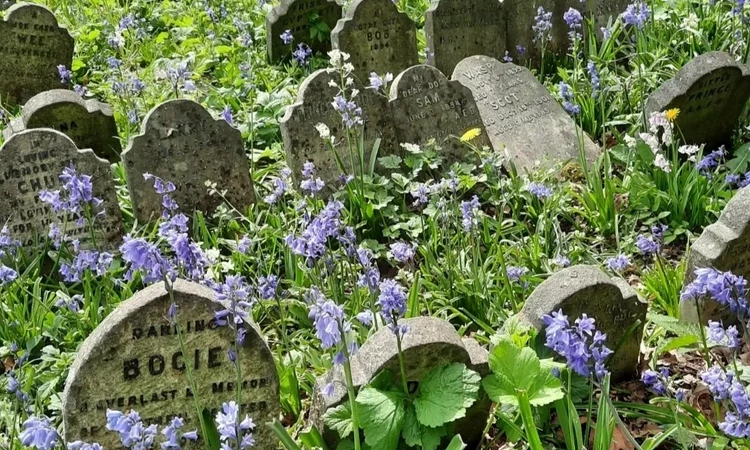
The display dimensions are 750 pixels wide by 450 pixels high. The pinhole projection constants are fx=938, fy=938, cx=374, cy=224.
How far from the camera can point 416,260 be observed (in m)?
4.56

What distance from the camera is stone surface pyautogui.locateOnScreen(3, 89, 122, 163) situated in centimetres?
527

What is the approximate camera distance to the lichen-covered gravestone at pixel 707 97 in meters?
5.08

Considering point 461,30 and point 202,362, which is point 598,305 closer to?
point 202,362

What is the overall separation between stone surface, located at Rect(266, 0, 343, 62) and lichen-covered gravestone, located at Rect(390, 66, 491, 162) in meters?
1.85

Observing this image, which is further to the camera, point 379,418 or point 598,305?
point 598,305

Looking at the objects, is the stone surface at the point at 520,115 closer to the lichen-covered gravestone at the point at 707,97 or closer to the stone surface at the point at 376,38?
the lichen-covered gravestone at the point at 707,97

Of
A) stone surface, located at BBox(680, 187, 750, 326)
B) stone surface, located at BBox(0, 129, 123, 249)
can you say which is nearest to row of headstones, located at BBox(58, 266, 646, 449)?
stone surface, located at BBox(680, 187, 750, 326)

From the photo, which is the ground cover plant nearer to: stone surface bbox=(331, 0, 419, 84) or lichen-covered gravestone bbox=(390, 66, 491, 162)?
lichen-covered gravestone bbox=(390, 66, 491, 162)

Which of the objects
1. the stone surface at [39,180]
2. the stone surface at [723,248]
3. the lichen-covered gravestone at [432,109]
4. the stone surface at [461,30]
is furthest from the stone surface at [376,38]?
the stone surface at [723,248]

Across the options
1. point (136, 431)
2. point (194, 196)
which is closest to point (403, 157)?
point (194, 196)

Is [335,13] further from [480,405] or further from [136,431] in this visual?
[136,431]

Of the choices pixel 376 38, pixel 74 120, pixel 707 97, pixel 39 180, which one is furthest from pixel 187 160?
pixel 707 97

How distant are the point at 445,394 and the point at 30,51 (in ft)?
15.6

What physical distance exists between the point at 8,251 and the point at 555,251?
8.35 feet
